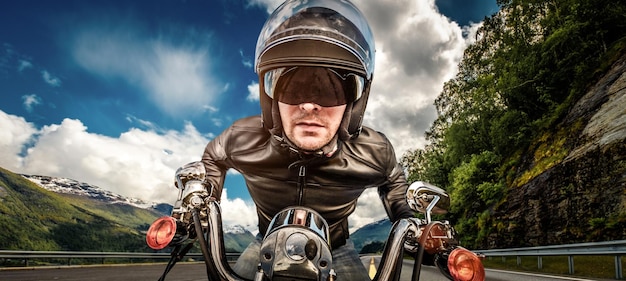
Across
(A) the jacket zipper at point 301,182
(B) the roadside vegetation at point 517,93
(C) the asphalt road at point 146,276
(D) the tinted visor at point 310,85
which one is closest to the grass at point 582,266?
(C) the asphalt road at point 146,276

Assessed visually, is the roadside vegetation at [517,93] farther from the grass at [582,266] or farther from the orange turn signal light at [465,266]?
the orange turn signal light at [465,266]

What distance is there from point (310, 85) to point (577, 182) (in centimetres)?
2132

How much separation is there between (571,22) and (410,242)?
1208 inches

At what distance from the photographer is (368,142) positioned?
2.22m

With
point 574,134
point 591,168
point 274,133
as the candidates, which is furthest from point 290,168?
point 574,134

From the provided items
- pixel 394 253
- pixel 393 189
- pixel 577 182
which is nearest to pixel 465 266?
pixel 394 253

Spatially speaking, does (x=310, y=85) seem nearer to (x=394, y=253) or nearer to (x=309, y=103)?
(x=309, y=103)

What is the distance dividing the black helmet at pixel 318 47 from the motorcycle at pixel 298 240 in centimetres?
36

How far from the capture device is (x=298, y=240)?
1.17 meters

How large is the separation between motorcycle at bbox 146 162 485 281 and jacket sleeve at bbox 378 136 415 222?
0.56m

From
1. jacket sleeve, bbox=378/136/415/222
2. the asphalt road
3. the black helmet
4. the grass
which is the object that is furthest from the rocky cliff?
the black helmet

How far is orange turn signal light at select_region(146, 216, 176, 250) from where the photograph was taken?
4.12 ft

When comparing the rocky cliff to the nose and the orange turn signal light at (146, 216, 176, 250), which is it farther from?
the orange turn signal light at (146, 216, 176, 250)

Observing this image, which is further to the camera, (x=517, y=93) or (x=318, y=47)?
(x=517, y=93)
